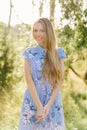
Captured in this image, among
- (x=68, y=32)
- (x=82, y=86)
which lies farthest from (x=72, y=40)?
(x=82, y=86)

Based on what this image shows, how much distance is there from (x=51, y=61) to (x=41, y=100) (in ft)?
0.90

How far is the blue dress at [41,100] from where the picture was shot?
2.85 m

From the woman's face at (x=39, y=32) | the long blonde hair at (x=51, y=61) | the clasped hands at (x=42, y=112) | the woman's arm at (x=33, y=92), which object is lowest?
the clasped hands at (x=42, y=112)

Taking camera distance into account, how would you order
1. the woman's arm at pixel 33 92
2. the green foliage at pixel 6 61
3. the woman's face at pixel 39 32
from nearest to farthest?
the woman's arm at pixel 33 92 < the woman's face at pixel 39 32 < the green foliage at pixel 6 61

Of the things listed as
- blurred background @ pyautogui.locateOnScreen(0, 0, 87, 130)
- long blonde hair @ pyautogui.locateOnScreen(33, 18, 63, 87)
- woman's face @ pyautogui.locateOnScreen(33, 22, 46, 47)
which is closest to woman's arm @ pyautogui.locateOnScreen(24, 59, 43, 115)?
long blonde hair @ pyautogui.locateOnScreen(33, 18, 63, 87)

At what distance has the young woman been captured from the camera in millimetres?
2820

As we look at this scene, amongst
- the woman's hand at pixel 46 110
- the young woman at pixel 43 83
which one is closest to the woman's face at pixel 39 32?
the young woman at pixel 43 83

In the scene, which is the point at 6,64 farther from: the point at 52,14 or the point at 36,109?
the point at 36,109

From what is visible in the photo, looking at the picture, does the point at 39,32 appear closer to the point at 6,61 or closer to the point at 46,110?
the point at 46,110

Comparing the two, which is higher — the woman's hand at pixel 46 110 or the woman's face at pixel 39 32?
the woman's face at pixel 39 32

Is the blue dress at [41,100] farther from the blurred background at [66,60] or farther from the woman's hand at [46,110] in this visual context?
the blurred background at [66,60]

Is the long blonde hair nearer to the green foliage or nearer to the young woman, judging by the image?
the young woman

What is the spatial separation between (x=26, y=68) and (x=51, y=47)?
0.23 m

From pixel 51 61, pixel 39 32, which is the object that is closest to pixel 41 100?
pixel 51 61
